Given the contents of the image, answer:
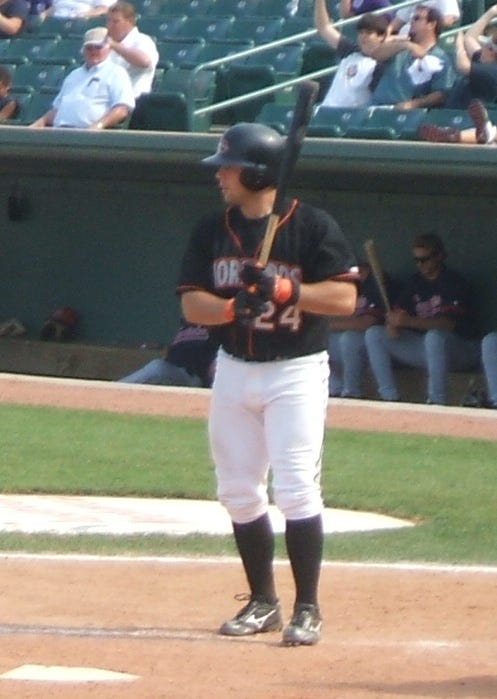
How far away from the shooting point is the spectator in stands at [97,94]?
12.9m

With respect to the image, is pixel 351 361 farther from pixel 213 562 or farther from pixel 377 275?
pixel 213 562

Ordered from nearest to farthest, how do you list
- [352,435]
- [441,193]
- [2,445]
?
1. [2,445]
2. [352,435]
3. [441,193]

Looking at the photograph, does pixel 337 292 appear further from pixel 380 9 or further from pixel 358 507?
pixel 380 9

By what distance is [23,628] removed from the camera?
5.00m

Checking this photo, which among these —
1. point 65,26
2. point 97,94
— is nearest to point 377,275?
point 97,94

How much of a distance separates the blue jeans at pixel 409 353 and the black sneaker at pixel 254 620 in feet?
23.3

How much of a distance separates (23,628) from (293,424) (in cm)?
107

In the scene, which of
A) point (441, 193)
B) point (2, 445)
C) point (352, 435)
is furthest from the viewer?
point (441, 193)

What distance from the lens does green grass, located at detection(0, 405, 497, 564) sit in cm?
671

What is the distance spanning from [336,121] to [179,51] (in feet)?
9.32

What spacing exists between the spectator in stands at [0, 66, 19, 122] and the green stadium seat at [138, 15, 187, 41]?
5.75 ft

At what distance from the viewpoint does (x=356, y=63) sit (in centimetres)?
1259

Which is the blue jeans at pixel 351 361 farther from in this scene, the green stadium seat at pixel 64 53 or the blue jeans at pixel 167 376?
the green stadium seat at pixel 64 53

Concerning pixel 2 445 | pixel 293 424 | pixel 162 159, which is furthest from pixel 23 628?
pixel 162 159
